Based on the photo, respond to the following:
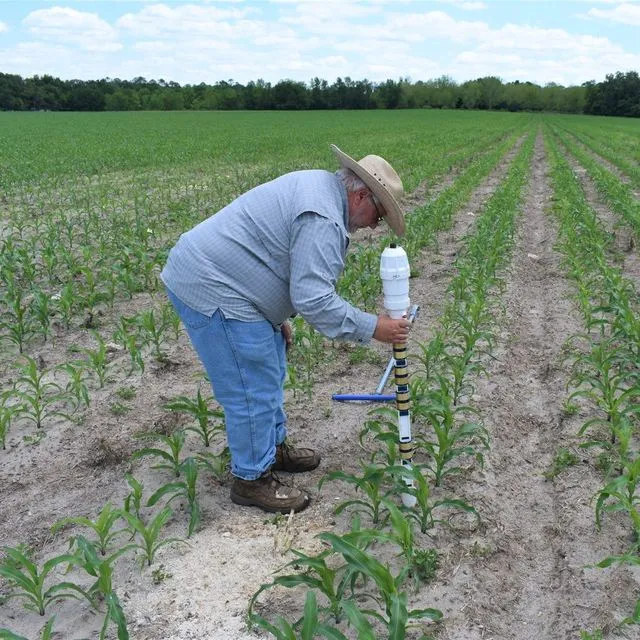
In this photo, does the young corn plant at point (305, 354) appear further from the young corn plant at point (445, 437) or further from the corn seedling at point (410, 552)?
the corn seedling at point (410, 552)

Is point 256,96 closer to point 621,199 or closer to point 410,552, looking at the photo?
point 621,199

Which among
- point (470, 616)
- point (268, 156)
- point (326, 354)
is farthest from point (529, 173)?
point (470, 616)

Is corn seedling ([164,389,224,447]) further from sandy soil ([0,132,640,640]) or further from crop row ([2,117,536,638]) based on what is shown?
sandy soil ([0,132,640,640])

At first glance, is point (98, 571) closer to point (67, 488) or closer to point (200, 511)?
point (200, 511)

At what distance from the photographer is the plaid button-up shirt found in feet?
9.68

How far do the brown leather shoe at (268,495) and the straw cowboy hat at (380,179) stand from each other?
1578mm

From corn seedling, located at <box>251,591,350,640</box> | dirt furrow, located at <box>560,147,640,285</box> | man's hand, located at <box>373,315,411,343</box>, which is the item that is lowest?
corn seedling, located at <box>251,591,350,640</box>

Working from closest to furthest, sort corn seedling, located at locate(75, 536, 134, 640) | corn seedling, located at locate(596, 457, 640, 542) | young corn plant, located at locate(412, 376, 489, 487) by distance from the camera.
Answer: corn seedling, located at locate(75, 536, 134, 640) < corn seedling, located at locate(596, 457, 640, 542) < young corn plant, located at locate(412, 376, 489, 487)

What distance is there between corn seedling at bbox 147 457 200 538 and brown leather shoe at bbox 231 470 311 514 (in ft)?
0.77

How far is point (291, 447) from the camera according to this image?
13.1 ft

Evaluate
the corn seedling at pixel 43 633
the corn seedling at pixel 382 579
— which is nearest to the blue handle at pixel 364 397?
the corn seedling at pixel 382 579

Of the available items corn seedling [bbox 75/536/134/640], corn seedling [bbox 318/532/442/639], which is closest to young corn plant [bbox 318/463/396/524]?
corn seedling [bbox 318/532/442/639]

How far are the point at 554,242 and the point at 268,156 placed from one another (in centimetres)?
1428

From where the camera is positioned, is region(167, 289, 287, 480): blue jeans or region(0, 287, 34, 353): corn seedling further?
region(0, 287, 34, 353): corn seedling
